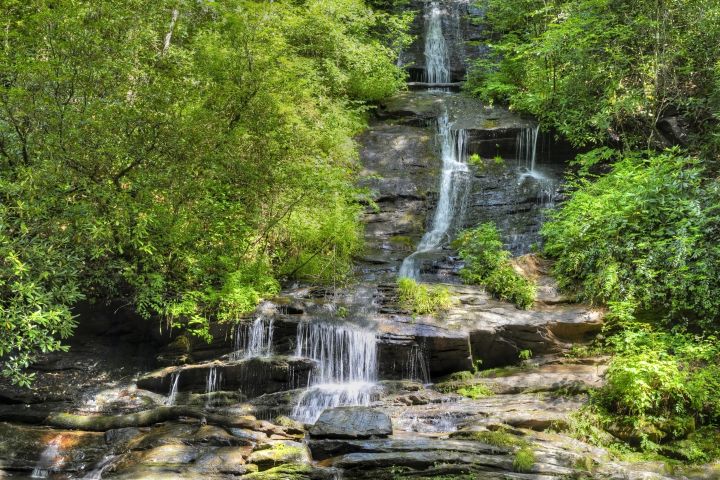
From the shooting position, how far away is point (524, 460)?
5.56m

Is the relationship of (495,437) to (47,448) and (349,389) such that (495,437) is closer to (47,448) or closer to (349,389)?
(349,389)

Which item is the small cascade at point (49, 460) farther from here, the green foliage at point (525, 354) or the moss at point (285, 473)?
the green foliage at point (525, 354)


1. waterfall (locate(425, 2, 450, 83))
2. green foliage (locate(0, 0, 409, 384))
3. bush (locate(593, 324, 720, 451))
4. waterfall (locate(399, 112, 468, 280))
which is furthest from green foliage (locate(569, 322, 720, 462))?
waterfall (locate(425, 2, 450, 83))

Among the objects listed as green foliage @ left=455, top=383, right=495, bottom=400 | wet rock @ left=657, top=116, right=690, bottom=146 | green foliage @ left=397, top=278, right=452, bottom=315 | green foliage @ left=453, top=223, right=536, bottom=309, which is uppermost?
wet rock @ left=657, top=116, right=690, bottom=146

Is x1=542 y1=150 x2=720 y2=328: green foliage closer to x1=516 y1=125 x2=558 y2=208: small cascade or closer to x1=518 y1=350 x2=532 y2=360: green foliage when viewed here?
x1=518 y1=350 x2=532 y2=360: green foliage

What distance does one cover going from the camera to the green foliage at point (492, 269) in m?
9.59

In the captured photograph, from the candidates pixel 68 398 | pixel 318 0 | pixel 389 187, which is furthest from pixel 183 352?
pixel 318 0

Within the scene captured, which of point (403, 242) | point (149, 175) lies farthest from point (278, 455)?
point (403, 242)

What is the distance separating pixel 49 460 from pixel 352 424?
12.8ft

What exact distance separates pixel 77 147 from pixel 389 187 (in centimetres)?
848

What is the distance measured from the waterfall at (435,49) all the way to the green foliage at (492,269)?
1057 cm

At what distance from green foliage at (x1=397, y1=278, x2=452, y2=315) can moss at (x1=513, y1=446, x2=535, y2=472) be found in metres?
3.64

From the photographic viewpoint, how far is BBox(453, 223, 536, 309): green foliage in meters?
9.59

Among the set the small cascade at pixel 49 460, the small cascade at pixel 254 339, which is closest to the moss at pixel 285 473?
the small cascade at pixel 49 460
